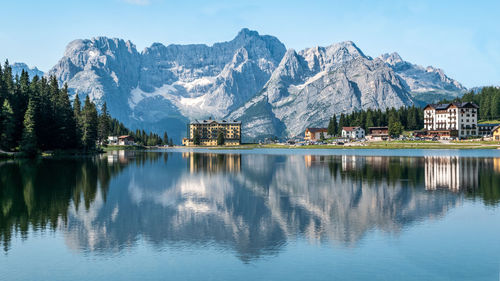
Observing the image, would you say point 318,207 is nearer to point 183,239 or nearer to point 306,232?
point 306,232

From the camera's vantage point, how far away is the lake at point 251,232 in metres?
22.7

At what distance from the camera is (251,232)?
30.8 m

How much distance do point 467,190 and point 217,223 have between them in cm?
3214

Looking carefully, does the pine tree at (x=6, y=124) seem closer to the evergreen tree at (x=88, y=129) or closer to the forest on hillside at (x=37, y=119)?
the forest on hillside at (x=37, y=119)

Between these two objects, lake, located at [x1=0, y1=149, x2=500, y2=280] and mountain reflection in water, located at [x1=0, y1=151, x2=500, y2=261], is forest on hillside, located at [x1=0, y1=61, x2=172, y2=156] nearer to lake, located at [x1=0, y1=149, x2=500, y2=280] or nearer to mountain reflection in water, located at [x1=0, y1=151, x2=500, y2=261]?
mountain reflection in water, located at [x1=0, y1=151, x2=500, y2=261]

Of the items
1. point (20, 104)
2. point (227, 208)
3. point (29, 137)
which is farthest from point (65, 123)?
point (227, 208)

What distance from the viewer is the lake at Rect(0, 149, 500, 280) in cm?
2266

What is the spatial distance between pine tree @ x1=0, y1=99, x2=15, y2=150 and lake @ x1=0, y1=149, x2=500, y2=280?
66.7m

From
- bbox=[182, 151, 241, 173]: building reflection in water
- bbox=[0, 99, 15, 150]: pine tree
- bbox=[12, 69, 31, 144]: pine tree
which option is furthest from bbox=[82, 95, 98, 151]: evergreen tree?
bbox=[182, 151, 241, 173]: building reflection in water

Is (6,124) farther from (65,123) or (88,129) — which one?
(88,129)

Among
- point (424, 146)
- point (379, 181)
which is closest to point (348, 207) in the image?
point (379, 181)

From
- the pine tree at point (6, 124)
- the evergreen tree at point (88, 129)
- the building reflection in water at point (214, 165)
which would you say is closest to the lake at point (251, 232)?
the building reflection in water at point (214, 165)

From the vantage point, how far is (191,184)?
60.5 meters

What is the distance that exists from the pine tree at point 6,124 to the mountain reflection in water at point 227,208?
179ft
